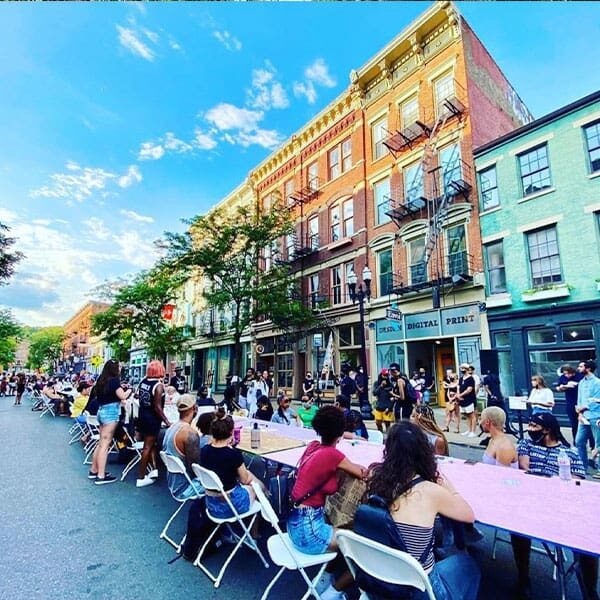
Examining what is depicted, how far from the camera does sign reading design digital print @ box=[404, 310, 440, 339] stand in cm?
1440

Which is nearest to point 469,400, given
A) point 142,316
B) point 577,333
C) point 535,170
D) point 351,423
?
point 577,333

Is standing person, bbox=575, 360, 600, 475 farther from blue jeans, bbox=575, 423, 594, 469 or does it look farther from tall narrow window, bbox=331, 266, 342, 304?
tall narrow window, bbox=331, 266, 342, 304

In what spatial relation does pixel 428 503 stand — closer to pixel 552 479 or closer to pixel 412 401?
pixel 552 479

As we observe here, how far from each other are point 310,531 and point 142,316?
1031 inches

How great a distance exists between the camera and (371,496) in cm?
226

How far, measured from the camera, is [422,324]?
1483 cm

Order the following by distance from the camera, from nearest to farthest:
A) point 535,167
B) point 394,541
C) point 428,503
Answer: point 394,541, point 428,503, point 535,167

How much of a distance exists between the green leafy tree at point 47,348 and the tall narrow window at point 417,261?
78.4 metres

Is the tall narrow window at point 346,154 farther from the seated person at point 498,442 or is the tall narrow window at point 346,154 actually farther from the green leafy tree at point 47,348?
the green leafy tree at point 47,348

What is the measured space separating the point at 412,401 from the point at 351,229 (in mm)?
11268

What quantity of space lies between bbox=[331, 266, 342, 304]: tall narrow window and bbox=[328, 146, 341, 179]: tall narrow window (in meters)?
5.40

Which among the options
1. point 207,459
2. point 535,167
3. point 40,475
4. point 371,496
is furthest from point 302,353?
point 371,496

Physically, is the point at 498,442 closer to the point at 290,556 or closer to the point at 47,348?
the point at 290,556

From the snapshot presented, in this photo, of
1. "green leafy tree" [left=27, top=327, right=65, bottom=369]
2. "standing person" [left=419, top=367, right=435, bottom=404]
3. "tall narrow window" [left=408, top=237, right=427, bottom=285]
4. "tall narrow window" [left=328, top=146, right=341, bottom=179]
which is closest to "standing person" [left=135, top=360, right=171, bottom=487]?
"standing person" [left=419, top=367, right=435, bottom=404]
